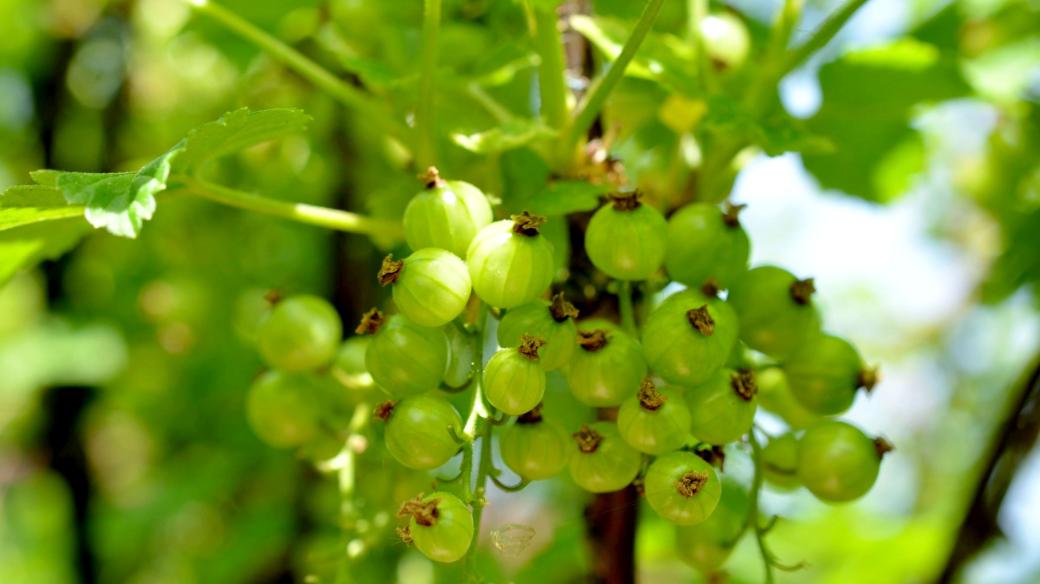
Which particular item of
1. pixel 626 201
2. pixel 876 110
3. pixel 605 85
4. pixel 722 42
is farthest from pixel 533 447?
pixel 876 110

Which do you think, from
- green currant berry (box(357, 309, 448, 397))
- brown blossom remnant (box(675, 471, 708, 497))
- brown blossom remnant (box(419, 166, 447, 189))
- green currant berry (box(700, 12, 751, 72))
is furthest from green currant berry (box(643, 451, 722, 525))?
green currant berry (box(700, 12, 751, 72))

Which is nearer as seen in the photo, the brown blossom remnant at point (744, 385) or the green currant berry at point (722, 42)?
the brown blossom remnant at point (744, 385)

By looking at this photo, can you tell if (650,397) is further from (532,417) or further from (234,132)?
(234,132)

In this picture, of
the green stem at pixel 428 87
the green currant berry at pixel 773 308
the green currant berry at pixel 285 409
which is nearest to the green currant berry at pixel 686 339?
the green currant berry at pixel 773 308

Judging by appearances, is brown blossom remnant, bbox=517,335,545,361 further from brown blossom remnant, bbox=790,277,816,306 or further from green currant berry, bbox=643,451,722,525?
brown blossom remnant, bbox=790,277,816,306

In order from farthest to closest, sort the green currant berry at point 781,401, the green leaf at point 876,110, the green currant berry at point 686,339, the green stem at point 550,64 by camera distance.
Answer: the green leaf at point 876,110
the green currant berry at point 781,401
the green stem at point 550,64
the green currant berry at point 686,339

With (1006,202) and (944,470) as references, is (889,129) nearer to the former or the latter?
(1006,202)

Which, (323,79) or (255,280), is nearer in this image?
(323,79)

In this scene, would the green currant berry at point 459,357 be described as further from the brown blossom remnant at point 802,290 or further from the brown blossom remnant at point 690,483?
the brown blossom remnant at point 802,290
